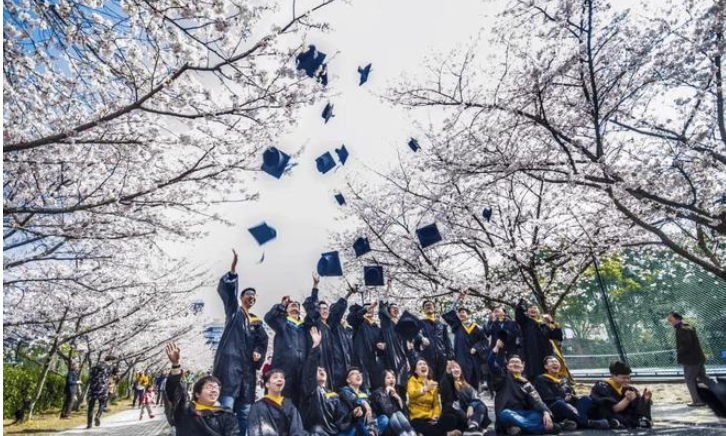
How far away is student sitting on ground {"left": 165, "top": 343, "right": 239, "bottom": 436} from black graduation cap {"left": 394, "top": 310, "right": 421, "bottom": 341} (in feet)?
14.5

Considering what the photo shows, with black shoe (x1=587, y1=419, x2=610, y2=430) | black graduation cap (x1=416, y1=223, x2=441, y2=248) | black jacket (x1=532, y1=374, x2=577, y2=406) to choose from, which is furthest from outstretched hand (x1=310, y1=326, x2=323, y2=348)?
black shoe (x1=587, y1=419, x2=610, y2=430)

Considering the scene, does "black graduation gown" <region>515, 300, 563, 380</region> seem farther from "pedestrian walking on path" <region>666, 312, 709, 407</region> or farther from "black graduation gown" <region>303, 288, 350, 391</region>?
"black graduation gown" <region>303, 288, 350, 391</region>

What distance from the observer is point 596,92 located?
6180mm

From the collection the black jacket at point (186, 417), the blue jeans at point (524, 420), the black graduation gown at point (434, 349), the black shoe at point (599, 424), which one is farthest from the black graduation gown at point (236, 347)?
the black shoe at point (599, 424)

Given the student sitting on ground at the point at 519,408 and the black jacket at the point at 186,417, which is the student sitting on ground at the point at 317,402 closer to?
the black jacket at the point at 186,417

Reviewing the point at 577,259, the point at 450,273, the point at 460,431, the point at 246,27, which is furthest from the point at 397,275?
the point at 246,27

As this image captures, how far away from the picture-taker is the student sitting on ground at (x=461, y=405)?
6305 millimetres

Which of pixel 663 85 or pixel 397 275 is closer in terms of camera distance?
pixel 663 85

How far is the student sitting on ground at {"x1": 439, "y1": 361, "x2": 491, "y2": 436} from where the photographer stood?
630cm

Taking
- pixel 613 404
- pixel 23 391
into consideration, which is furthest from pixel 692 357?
pixel 23 391

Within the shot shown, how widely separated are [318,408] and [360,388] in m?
1.07

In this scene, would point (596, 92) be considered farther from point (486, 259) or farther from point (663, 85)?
point (486, 259)

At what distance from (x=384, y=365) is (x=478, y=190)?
12.4 ft

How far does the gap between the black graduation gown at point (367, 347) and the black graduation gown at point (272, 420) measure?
3.06 metres
